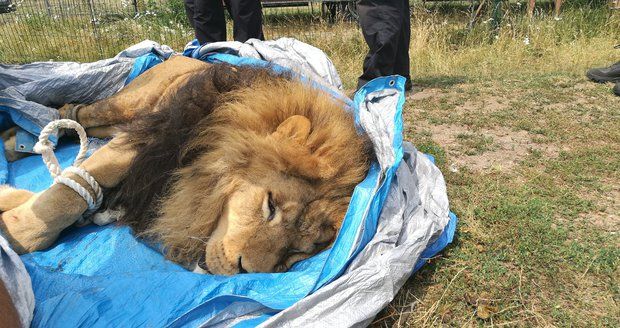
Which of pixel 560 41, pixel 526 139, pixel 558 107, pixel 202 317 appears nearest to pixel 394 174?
pixel 202 317

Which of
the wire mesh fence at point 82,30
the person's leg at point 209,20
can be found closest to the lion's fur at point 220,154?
the person's leg at point 209,20

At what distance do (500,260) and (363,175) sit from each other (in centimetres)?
75

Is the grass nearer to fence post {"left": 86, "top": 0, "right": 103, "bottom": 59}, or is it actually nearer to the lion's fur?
fence post {"left": 86, "top": 0, "right": 103, "bottom": 59}

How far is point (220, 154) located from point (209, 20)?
3002 mm

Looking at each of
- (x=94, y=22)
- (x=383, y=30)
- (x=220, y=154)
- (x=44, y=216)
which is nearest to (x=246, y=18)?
(x=383, y=30)

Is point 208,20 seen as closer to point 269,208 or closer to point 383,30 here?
point 383,30

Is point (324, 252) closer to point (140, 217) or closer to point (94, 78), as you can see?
point (140, 217)

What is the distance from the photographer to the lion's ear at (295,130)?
7.04ft

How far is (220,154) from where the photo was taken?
7.32ft

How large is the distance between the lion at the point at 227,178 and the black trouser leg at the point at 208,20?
241 centimetres

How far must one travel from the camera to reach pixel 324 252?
2.19m

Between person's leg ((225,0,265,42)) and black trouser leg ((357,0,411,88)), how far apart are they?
3.30 ft

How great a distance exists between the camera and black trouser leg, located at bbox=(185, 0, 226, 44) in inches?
187

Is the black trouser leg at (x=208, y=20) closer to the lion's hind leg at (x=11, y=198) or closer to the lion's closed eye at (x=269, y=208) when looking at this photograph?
the lion's hind leg at (x=11, y=198)
